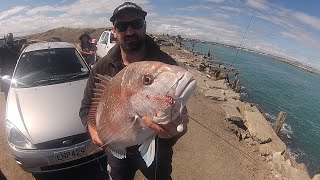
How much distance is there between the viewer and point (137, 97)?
66.7 inches

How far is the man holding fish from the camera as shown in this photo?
156 cm

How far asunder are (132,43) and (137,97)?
1.01 metres

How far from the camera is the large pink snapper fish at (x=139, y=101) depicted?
1.53 metres

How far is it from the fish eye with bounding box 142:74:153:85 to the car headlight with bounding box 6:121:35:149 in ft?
11.3

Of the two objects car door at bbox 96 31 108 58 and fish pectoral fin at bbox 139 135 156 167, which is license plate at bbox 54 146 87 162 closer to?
fish pectoral fin at bbox 139 135 156 167

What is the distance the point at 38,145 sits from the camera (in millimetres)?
4359

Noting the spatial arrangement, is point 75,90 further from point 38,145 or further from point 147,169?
point 147,169

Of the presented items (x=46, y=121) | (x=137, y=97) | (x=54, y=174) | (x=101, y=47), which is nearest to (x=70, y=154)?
(x=46, y=121)

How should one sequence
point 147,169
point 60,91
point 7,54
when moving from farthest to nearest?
point 7,54 < point 60,91 < point 147,169

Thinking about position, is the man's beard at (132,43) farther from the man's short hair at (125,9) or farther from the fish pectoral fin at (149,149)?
the fish pectoral fin at (149,149)

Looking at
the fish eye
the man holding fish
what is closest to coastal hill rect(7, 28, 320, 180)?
the man holding fish

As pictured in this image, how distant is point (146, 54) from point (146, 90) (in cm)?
110

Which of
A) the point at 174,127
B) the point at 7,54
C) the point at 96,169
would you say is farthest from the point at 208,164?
the point at 7,54

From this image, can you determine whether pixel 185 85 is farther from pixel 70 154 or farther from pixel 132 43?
pixel 70 154
